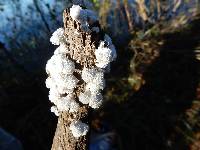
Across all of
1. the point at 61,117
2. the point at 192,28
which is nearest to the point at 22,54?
the point at 192,28

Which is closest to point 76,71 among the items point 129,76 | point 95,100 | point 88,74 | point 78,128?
point 88,74

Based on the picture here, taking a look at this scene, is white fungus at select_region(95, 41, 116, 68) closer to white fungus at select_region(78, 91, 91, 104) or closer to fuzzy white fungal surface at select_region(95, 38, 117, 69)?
fuzzy white fungal surface at select_region(95, 38, 117, 69)

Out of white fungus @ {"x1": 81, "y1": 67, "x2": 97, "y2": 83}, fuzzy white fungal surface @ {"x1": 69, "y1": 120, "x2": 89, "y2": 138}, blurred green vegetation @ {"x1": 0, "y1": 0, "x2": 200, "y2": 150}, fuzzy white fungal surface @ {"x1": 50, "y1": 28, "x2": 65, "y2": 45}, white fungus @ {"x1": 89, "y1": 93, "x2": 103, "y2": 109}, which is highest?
blurred green vegetation @ {"x1": 0, "y1": 0, "x2": 200, "y2": 150}

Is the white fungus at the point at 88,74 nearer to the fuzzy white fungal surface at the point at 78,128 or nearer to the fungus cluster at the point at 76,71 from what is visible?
the fungus cluster at the point at 76,71

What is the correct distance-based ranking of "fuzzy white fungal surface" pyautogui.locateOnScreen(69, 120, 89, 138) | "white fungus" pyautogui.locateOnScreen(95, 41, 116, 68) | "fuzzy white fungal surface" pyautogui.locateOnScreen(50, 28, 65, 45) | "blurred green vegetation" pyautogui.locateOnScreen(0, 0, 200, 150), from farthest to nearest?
1. "blurred green vegetation" pyautogui.locateOnScreen(0, 0, 200, 150)
2. "fuzzy white fungal surface" pyautogui.locateOnScreen(69, 120, 89, 138)
3. "fuzzy white fungal surface" pyautogui.locateOnScreen(50, 28, 65, 45)
4. "white fungus" pyautogui.locateOnScreen(95, 41, 116, 68)

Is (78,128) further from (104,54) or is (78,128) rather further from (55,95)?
(104,54)

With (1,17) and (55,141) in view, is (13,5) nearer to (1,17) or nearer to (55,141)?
(1,17)

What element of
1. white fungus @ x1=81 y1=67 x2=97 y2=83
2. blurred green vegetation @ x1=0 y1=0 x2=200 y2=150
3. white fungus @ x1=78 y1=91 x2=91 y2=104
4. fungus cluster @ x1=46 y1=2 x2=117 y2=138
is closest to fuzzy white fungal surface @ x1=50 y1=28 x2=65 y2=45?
fungus cluster @ x1=46 y1=2 x2=117 y2=138
